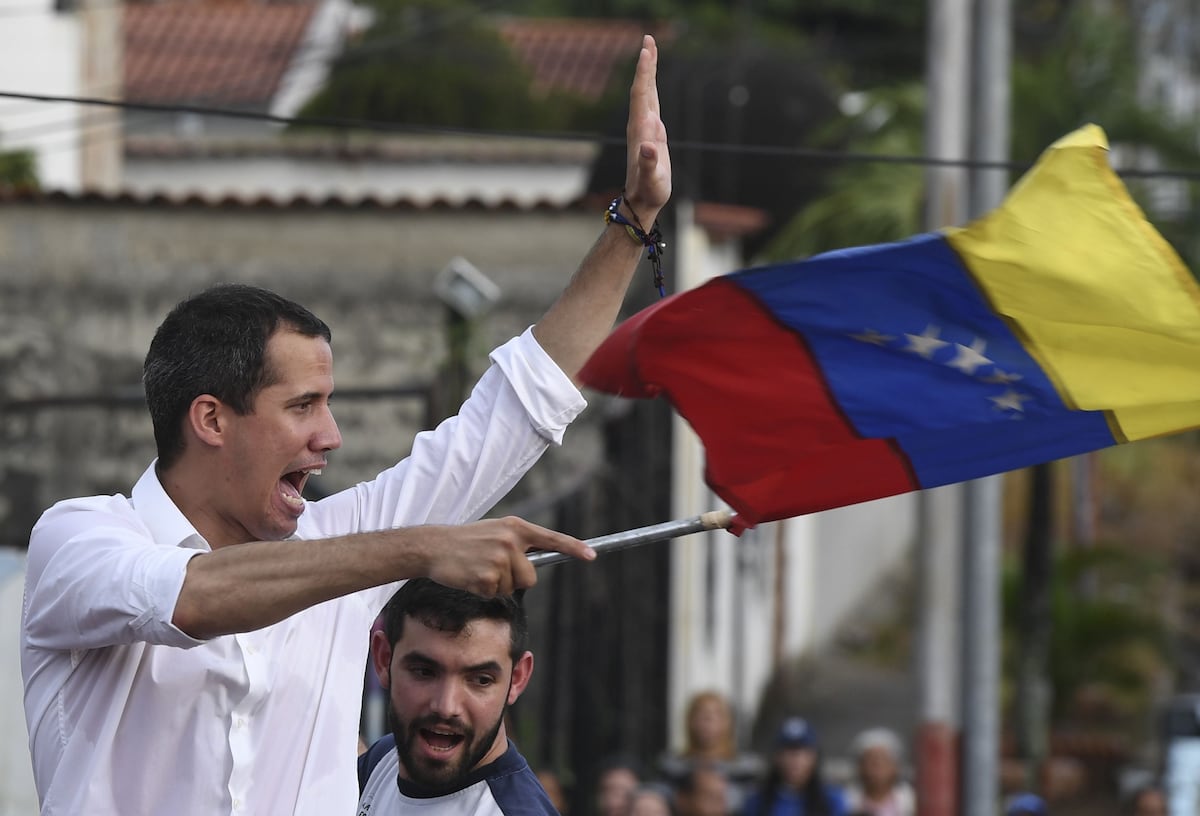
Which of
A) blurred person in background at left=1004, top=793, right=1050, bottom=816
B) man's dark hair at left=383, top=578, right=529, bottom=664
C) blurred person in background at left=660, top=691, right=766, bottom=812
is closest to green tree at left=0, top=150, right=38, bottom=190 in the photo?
blurred person in background at left=660, top=691, right=766, bottom=812

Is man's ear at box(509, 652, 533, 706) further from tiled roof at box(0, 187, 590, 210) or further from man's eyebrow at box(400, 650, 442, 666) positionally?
tiled roof at box(0, 187, 590, 210)

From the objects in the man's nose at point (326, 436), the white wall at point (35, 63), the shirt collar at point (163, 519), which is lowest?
the shirt collar at point (163, 519)

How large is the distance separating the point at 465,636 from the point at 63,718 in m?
0.83

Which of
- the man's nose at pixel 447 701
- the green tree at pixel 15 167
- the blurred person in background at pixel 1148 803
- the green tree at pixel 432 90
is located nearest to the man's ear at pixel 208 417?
the man's nose at pixel 447 701

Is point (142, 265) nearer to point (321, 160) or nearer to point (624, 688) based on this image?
point (624, 688)

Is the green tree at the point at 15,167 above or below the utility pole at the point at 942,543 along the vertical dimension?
above

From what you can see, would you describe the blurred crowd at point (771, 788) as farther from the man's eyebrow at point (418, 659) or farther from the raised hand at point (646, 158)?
the raised hand at point (646, 158)

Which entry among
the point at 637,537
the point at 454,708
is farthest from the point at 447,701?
the point at 637,537

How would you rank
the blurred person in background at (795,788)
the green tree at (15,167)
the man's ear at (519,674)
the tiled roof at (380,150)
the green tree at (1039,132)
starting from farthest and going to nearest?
the tiled roof at (380,150)
the green tree at (15,167)
the green tree at (1039,132)
the blurred person in background at (795,788)
the man's ear at (519,674)

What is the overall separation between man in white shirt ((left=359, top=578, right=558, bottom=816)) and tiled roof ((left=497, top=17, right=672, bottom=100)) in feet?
77.0

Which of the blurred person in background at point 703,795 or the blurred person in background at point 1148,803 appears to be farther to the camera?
the blurred person in background at point 703,795

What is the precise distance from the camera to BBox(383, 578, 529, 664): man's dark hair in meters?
3.73

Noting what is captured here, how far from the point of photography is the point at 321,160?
22875 mm

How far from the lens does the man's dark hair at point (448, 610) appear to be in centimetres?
373
